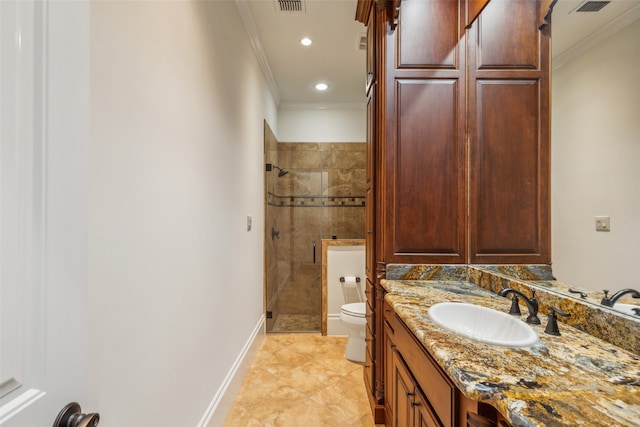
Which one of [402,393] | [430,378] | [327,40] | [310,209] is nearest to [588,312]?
[430,378]

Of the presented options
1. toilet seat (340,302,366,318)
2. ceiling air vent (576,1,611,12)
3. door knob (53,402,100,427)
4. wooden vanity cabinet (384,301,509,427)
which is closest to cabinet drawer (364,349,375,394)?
wooden vanity cabinet (384,301,509,427)

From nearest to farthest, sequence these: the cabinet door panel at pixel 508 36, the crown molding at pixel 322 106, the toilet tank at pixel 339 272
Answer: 1. the cabinet door panel at pixel 508 36
2. the toilet tank at pixel 339 272
3. the crown molding at pixel 322 106

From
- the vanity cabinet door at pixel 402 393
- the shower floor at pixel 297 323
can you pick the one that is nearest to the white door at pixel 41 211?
the vanity cabinet door at pixel 402 393

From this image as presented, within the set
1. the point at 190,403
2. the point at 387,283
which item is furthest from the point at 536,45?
the point at 190,403

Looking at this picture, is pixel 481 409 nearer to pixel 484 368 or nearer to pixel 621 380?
pixel 484 368

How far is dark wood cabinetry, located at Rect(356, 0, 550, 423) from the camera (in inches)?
61.0

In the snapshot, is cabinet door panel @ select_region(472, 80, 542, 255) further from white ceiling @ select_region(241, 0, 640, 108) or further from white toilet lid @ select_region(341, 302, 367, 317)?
white toilet lid @ select_region(341, 302, 367, 317)

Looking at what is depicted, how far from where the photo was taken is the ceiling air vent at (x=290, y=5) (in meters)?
1.97

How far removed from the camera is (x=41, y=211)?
0.40 m

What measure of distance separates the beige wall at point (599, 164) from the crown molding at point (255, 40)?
1.91 metres

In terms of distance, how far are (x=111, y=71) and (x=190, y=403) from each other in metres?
1.33

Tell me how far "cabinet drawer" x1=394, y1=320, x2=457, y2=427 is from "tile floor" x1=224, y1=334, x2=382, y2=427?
35.1 inches

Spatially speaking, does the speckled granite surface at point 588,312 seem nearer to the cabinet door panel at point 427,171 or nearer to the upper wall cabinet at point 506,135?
the upper wall cabinet at point 506,135

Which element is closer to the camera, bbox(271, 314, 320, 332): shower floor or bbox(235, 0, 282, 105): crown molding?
bbox(235, 0, 282, 105): crown molding
